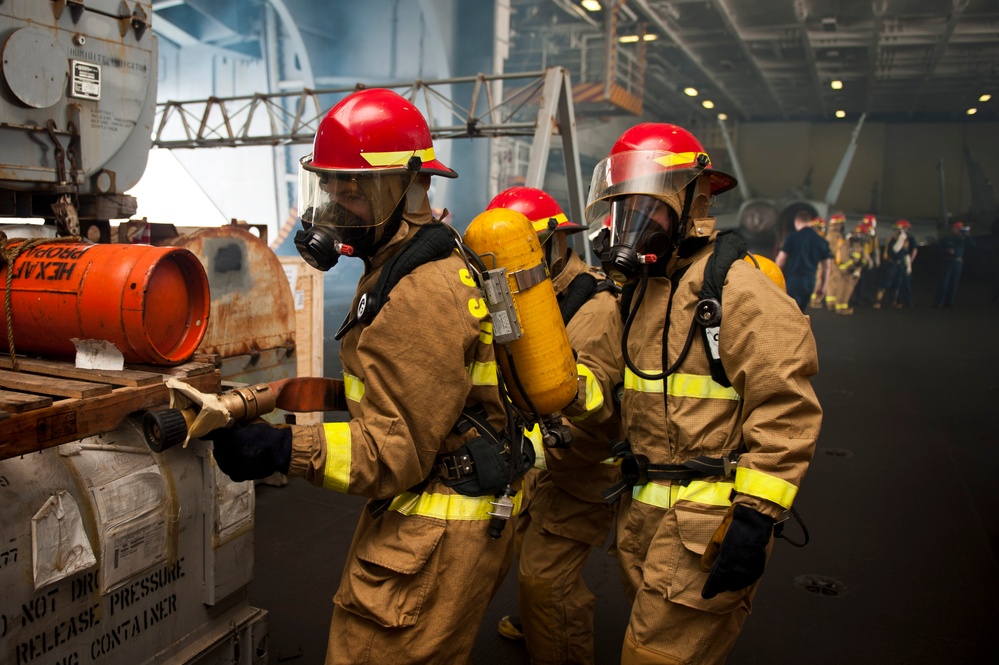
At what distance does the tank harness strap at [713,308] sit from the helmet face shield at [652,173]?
0.94 feet

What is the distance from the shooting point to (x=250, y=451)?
5.30ft

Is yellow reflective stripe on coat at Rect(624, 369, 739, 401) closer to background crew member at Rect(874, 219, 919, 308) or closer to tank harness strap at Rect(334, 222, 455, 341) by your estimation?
tank harness strap at Rect(334, 222, 455, 341)

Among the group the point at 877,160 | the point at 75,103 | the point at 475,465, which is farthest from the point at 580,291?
the point at 877,160

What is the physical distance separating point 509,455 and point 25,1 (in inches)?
116

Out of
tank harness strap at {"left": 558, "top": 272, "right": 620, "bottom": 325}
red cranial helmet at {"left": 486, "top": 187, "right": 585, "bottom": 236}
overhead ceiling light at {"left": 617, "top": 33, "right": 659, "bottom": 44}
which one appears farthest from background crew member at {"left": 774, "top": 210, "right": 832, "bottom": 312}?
tank harness strap at {"left": 558, "top": 272, "right": 620, "bottom": 325}

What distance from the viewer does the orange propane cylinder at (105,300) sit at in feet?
7.02

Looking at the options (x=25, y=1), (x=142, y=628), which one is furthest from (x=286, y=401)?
(x=25, y=1)

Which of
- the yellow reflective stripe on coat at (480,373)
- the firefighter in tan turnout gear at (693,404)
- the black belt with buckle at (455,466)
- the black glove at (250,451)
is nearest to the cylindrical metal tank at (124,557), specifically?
the black glove at (250,451)

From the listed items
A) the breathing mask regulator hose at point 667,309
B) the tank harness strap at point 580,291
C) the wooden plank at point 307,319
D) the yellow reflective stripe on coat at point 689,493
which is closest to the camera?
the yellow reflective stripe on coat at point 689,493

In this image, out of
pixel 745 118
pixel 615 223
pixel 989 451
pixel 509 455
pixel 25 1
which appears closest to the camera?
pixel 509 455

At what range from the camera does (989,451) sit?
6746 millimetres

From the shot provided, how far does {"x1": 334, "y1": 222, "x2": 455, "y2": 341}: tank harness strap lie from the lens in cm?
181

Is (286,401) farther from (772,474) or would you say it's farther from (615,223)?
(772,474)

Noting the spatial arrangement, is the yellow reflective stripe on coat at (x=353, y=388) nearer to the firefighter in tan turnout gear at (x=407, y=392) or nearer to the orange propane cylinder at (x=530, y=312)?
the firefighter in tan turnout gear at (x=407, y=392)
